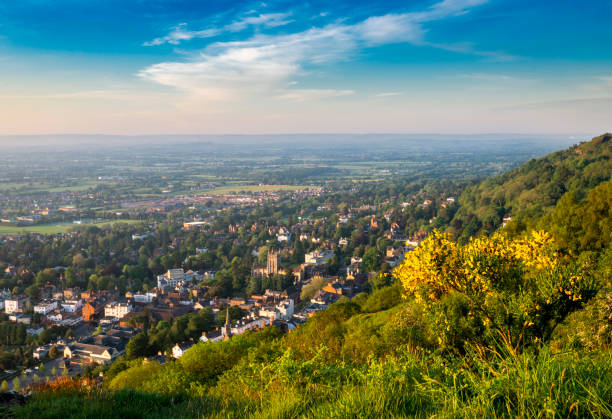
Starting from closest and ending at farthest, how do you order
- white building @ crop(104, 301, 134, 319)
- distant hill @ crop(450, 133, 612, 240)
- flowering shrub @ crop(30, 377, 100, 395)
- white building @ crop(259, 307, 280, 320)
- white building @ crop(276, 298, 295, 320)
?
flowering shrub @ crop(30, 377, 100, 395) < white building @ crop(259, 307, 280, 320) < white building @ crop(276, 298, 295, 320) < white building @ crop(104, 301, 134, 319) < distant hill @ crop(450, 133, 612, 240)

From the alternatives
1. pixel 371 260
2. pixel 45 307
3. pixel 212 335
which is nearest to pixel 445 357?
pixel 212 335

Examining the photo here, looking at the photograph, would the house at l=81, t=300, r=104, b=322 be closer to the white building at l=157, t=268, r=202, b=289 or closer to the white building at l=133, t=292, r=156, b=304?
the white building at l=133, t=292, r=156, b=304

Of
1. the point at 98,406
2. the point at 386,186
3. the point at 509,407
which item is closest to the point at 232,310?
the point at 98,406

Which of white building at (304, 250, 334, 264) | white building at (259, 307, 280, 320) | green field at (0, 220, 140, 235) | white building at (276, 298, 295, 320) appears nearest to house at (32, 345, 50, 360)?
white building at (259, 307, 280, 320)

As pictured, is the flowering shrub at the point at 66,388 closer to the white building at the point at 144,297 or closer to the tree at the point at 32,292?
the white building at the point at 144,297

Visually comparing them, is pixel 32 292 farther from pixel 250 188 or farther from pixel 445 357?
pixel 250 188

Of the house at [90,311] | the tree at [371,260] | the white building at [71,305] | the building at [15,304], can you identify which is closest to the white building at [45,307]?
the white building at [71,305]

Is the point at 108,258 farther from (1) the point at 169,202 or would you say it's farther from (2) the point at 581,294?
(2) the point at 581,294
